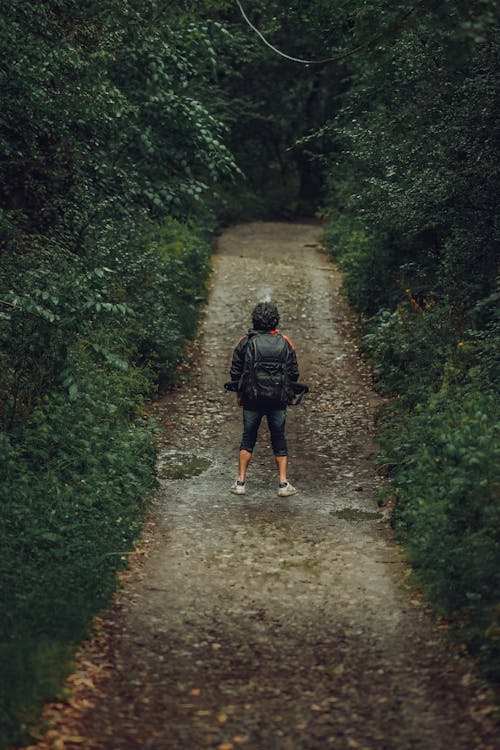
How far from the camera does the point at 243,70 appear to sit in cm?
3097

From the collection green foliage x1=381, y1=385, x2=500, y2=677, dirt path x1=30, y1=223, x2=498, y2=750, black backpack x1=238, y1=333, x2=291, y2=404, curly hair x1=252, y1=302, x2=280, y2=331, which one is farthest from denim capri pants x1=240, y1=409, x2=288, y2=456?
green foliage x1=381, y1=385, x2=500, y2=677

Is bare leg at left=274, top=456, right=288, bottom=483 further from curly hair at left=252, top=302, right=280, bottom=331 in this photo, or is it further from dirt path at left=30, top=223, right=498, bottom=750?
curly hair at left=252, top=302, right=280, bottom=331

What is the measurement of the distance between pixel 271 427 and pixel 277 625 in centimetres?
328

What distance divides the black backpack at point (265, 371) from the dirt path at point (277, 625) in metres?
1.21

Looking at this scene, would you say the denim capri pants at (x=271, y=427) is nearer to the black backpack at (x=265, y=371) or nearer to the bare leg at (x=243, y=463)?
the bare leg at (x=243, y=463)

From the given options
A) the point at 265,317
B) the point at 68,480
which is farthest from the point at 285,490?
the point at 68,480

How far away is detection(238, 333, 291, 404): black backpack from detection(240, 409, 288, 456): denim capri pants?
0.19 m

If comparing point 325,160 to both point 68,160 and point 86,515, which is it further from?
point 86,515

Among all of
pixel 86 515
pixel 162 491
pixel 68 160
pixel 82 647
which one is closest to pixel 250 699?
pixel 82 647

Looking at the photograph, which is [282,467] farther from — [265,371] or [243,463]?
[265,371]

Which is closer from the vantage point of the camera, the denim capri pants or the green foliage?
the green foliage

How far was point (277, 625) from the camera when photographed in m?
6.40

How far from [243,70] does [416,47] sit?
20.1 m

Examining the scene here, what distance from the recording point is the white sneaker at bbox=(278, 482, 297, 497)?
370 inches
